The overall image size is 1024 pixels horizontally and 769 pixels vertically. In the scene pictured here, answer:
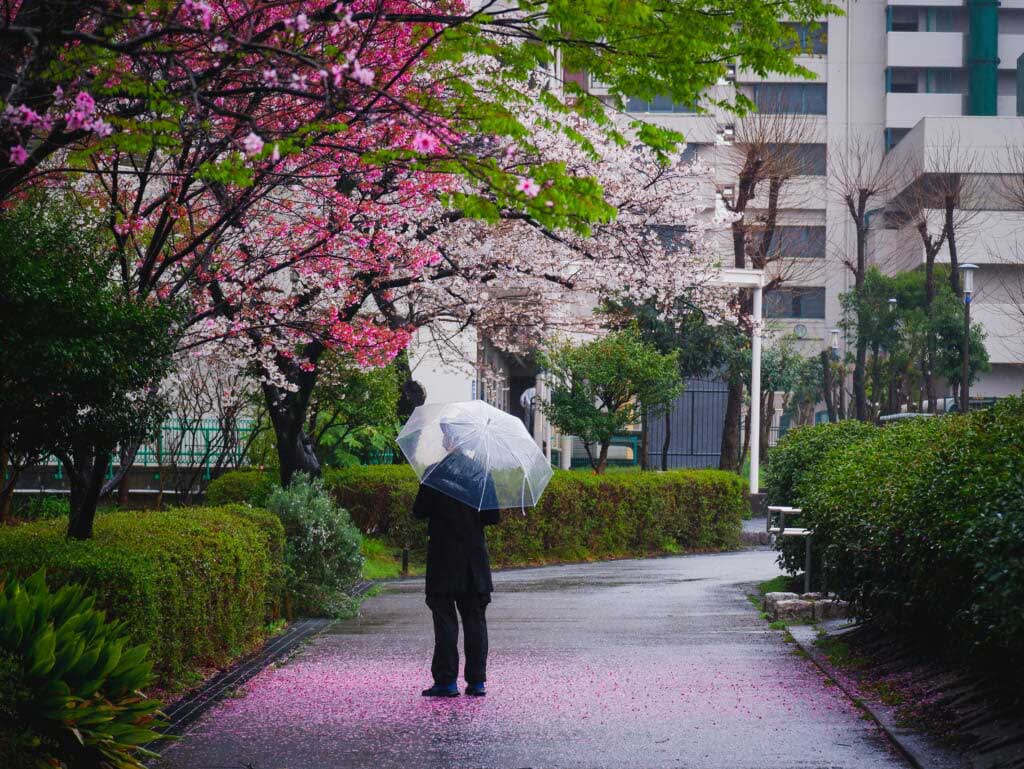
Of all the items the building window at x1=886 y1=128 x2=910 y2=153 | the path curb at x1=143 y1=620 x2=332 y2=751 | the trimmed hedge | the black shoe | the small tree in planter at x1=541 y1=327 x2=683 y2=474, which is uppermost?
the building window at x1=886 y1=128 x2=910 y2=153

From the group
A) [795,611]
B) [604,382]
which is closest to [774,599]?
[795,611]

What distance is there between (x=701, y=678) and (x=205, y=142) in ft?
18.3

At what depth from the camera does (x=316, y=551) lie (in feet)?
44.8

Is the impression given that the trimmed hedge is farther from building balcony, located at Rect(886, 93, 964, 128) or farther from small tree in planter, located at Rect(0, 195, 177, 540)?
building balcony, located at Rect(886, 93, 964, 128)

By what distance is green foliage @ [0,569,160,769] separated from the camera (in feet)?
19.7

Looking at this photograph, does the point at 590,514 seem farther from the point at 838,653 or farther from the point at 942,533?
the point at 942,533

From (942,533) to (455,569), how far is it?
3333mm

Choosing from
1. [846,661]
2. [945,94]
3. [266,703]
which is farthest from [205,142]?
[945,94]

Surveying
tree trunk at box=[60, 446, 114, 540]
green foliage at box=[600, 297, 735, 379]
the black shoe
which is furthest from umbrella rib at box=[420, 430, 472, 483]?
green foliage at box=[600, 297, 735, 379]

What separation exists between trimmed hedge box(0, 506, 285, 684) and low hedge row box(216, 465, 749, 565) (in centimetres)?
748

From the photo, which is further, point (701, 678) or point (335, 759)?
point (701, 678)

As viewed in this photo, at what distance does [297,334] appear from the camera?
1429 cm

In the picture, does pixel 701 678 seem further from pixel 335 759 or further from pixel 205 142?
pixel 205 142

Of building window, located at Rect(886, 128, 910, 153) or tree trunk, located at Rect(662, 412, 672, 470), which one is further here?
building window, located at Rect(886, 128, 910, 153)
